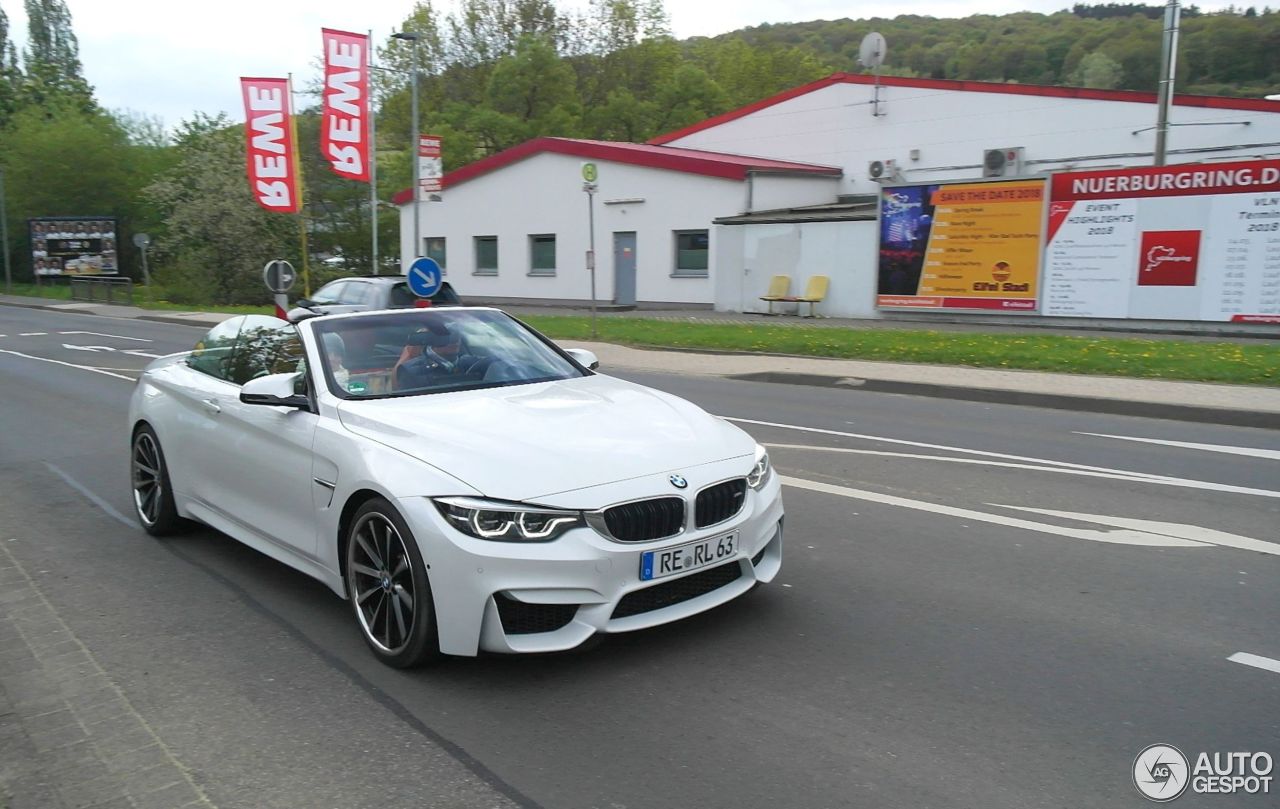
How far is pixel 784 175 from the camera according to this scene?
30.8 meters

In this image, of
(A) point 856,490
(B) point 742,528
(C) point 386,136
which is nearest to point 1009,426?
(A) point 856,490

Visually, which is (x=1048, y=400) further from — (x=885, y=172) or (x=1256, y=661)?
(x=885, y=172)

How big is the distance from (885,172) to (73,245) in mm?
40503

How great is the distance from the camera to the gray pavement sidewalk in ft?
37.5

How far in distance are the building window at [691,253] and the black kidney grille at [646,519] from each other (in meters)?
25.7

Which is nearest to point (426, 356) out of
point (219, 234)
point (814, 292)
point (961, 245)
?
point (961, 245)

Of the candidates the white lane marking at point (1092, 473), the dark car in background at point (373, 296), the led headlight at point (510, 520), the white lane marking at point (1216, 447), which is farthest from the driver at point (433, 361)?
the dark car in background at point (373, 296)

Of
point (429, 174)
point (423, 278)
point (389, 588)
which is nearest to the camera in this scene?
point (389, 588)

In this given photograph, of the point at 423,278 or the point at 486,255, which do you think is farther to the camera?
the point at 486,255

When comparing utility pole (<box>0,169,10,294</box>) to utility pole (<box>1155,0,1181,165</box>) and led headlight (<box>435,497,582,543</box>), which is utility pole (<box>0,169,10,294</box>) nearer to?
utility pole (<box>1155,0,1181,165</box>)

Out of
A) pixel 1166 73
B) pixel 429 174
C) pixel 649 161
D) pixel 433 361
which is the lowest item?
pixel 433 361

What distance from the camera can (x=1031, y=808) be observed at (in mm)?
3244

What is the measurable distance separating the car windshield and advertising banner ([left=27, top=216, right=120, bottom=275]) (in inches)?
2067

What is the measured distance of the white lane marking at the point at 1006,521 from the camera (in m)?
6.27
